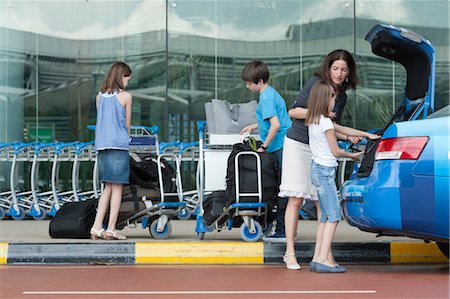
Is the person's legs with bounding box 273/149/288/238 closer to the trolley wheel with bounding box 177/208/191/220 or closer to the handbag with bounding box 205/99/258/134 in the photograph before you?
the handbag with bounding box 205/99/258/134

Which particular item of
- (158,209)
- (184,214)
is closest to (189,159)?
(184,214)

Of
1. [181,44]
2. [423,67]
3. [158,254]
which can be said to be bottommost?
[158,254]

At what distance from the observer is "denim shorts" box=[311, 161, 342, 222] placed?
28.1 feet

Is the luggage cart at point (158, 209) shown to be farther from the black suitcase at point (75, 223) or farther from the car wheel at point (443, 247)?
the car wheel at point (443, 247)

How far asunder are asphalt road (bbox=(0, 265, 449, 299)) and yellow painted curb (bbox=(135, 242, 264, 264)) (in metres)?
0.18

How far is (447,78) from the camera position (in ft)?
49.4

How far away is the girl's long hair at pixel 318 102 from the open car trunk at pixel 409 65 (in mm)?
515

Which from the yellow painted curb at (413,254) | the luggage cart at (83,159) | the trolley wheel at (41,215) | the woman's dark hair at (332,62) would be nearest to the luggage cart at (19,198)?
the trolley wheel at (41,215)

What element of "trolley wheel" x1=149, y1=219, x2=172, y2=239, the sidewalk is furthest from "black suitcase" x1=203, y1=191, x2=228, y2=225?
"trolley wheel" x1=149, y1=219, x2=172, y2=239

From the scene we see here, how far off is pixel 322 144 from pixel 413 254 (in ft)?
5.66

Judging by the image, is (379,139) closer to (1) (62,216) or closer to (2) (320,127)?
(2) (320,127)

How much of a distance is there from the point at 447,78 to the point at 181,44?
3.87m

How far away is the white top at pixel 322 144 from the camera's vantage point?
8.54 meters

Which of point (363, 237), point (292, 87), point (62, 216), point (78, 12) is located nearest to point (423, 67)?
point (363, 237)
